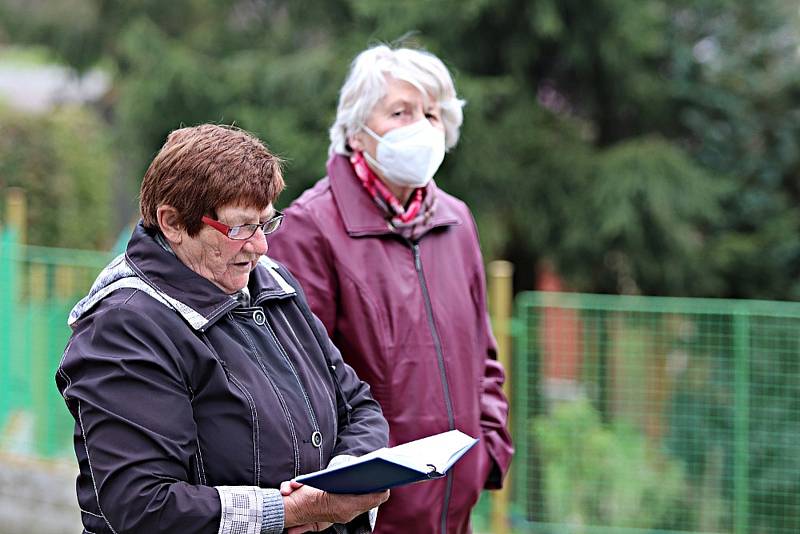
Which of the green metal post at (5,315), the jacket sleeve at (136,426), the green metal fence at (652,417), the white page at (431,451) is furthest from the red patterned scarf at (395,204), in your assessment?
the green metal post at (5,315)

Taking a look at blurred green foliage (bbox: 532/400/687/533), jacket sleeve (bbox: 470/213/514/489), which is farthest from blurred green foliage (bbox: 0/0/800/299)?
jacket sleeve (bbox: 470/213/514/489)

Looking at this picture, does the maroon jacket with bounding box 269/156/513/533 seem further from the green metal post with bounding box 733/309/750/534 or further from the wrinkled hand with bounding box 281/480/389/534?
the green metal post with bounding box 733/309/750/534

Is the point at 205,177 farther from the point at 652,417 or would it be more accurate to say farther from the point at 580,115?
the point at 580,115

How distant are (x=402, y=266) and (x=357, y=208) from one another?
19 cm

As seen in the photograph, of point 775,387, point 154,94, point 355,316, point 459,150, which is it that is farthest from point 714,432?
point 154,94

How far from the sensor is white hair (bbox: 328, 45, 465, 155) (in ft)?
9.46

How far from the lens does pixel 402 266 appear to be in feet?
9.31

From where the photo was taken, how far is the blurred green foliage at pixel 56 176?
873cm

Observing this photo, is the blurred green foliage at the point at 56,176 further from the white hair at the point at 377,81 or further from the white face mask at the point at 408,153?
the white face mask at the point at 408,153

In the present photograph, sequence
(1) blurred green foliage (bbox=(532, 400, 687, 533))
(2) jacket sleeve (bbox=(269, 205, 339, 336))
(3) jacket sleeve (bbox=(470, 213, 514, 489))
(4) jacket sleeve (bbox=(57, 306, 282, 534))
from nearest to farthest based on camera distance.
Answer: (4) jacket sleeve (bbox=(57, 306, 282, 534)) → (2) jacket sleeve (bbox=(269, 205, 339, 336)) → (3) jacket sleeve (bbox=(470, 213, 514, 489)) → (1) blurred green foliage (bbox=(532, 400, 687, 533))

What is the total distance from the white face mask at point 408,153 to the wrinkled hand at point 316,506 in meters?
1.04

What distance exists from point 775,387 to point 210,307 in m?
4.62

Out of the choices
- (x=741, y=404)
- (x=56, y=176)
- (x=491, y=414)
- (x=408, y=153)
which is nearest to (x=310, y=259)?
(x=408, y=153)

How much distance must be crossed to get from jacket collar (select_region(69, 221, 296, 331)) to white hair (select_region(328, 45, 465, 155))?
3.26 feet
